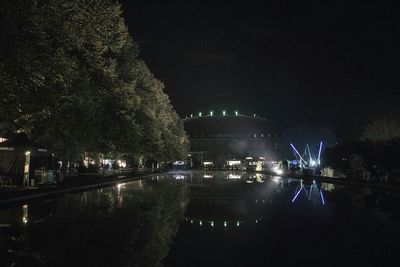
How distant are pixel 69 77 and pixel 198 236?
573 inches

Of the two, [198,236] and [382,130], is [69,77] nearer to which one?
[198,236]

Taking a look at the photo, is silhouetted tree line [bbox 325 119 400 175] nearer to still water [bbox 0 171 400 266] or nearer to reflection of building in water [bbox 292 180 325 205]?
reflection of building in water [bbox 292 180 325 205]

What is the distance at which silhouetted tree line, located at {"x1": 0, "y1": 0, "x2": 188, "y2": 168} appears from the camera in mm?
21000

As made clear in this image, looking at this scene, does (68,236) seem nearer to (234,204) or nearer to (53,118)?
(234,204)

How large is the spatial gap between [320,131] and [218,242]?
399ft

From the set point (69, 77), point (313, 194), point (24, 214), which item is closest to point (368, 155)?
point (313, 194)

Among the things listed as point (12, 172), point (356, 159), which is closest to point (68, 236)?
point (12, 172)

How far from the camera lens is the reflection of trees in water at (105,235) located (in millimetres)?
11156

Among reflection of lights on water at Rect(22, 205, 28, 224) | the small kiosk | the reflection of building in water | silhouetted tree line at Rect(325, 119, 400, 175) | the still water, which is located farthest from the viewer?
silhouetted tree line at Rect(325, 119, 400, 175)

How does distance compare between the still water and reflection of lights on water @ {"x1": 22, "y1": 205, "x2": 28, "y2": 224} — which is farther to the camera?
reflection of lights on water @ {"x1": 22, "y1": 205, "x2": 28, "y2": 224}

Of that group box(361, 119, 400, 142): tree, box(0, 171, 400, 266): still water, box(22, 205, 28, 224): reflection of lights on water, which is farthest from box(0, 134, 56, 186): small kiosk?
box(361, 119, 400, 142): tree

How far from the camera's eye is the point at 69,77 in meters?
25.6

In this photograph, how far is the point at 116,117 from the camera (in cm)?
4206

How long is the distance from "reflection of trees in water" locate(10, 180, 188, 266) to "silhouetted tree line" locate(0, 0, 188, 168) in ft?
20.8
